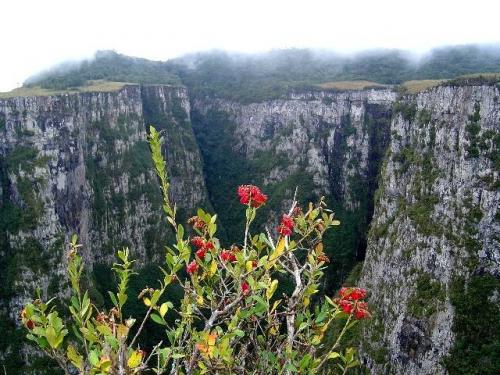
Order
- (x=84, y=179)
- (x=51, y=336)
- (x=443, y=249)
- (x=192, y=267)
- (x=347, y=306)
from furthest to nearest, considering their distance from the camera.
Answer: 1. (x=84, y=179)
2. (x=443, y=249)
3. (x=192, y=267)
4. (x=347, y=306)
5. (x=51, y=336)

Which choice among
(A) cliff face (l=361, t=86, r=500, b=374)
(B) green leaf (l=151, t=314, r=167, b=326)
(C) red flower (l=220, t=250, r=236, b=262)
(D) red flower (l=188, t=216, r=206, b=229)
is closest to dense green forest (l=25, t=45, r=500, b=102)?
(A) cliff face (l=361, t=86, r=500, b=374)

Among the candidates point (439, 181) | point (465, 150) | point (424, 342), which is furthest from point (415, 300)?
point (465, 150)

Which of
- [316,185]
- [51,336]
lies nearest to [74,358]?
[51,336]

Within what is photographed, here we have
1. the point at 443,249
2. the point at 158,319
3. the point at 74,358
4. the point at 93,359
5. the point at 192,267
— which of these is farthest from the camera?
the point at 443,249

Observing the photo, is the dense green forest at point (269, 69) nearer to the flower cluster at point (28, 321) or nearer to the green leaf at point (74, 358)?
the flower cluster at point (28, 321)

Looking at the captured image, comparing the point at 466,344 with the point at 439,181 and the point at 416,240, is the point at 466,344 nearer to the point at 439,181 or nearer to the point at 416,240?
the point at 416,240

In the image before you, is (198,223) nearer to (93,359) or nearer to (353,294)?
(353,294)
